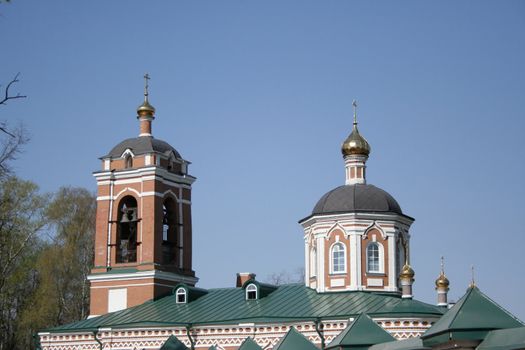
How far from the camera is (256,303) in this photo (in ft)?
98.2

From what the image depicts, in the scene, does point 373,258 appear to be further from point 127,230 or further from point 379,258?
point 127,230

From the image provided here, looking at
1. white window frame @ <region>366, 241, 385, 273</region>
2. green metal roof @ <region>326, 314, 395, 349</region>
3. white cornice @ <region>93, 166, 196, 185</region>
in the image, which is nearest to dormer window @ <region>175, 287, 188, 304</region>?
white cornice @ <region>93, 166, 196, 185</region>

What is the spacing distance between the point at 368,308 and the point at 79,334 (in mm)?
9358

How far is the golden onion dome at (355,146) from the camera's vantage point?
1251 inches

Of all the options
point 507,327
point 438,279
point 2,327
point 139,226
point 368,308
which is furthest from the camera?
point 2,327

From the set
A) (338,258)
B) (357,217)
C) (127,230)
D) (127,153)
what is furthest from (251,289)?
(127,153)

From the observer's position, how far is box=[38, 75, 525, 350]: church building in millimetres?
27828

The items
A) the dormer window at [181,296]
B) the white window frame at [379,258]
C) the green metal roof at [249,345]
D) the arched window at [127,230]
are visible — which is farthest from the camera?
the arched window at [127,230]

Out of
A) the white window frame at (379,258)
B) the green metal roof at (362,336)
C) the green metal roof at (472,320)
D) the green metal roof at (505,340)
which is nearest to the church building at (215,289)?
the white window frame at (379,258)

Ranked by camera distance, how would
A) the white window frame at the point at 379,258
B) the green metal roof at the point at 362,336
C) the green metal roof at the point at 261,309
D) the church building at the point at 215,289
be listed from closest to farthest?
the green metal roof at the point at 362,336 → the green metal roof at the point at 261,309 → the church building at the point at 215,289 → the white window frame at the point at 379,258

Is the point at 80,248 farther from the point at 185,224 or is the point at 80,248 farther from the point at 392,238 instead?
the point at 392,238

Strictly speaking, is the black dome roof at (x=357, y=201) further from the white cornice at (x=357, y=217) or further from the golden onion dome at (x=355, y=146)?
the golden onion dome at (x=355, y=146)

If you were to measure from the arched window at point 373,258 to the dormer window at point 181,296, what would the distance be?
19.3 ft

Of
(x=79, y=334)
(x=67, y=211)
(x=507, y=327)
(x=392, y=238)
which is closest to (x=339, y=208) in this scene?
(x=392, y=238)
